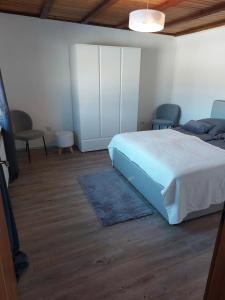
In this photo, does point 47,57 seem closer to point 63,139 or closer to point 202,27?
point 63,139

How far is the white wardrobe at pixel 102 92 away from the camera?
3725mm

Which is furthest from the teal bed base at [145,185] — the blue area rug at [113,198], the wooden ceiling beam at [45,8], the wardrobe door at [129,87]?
the wooden ceiling beam at [45,8]

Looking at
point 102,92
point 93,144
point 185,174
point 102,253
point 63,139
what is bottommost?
point 102,253

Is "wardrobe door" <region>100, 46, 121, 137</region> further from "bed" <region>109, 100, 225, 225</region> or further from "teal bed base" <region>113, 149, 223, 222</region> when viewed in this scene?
"bed" <region>109, 100, 225, 225</region>

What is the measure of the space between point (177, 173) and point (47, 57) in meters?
3.26

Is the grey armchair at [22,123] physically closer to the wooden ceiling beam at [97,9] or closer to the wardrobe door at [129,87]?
the wardrobe door at [129,87]

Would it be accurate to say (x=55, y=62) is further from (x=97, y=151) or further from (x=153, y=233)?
(x=153, y=233)

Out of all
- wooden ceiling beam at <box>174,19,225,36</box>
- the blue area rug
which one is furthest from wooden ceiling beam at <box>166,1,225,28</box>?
the blue area rug

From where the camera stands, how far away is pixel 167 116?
4.95m

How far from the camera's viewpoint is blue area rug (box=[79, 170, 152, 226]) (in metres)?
2.32

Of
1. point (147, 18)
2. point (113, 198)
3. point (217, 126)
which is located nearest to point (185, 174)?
point (113, 198)

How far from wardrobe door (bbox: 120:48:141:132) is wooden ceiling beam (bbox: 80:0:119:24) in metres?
0.79

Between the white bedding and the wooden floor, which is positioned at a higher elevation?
the white bedding

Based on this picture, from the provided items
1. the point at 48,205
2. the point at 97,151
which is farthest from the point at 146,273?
the point at 97,151
